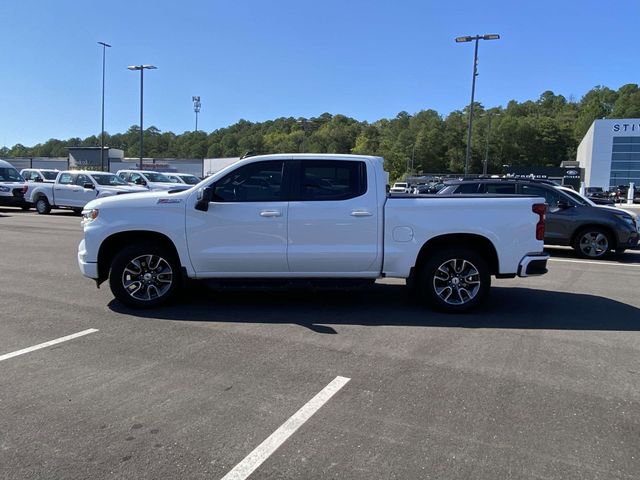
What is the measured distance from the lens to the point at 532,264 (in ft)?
20.8

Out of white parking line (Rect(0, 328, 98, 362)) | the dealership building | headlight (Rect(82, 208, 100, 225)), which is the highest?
the dealership building

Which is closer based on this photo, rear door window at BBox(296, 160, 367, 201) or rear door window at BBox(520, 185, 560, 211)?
→ rear door window at BBox(296, 160, 367, 201)

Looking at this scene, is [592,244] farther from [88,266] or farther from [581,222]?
[88,266]

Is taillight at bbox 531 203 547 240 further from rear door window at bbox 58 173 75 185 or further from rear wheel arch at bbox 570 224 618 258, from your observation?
rear door window at bbox 58 173 75 185

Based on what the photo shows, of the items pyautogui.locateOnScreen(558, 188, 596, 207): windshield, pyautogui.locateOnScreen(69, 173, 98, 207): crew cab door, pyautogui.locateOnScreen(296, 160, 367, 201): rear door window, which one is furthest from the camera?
pyautogui.locateOnScreen(69, 173, 98, 207): crew cab door

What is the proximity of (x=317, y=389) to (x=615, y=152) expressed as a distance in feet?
248

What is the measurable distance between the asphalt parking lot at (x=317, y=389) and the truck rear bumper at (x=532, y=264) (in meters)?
0.59

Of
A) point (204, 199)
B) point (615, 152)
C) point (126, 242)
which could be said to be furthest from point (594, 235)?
point (615, 152)

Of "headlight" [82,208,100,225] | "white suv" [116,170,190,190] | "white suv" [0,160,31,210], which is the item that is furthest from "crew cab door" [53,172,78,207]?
"headlight" [82,208,100,225]

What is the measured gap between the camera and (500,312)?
262 inches

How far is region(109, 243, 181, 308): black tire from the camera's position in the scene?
6.37 metres

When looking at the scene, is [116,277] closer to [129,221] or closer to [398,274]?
[129,221]

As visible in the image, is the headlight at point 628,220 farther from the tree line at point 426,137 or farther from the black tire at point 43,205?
the tree line at point 426,137


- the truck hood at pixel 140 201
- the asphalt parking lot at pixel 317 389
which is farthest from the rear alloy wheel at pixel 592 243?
the truck hood at pixel 140 201
